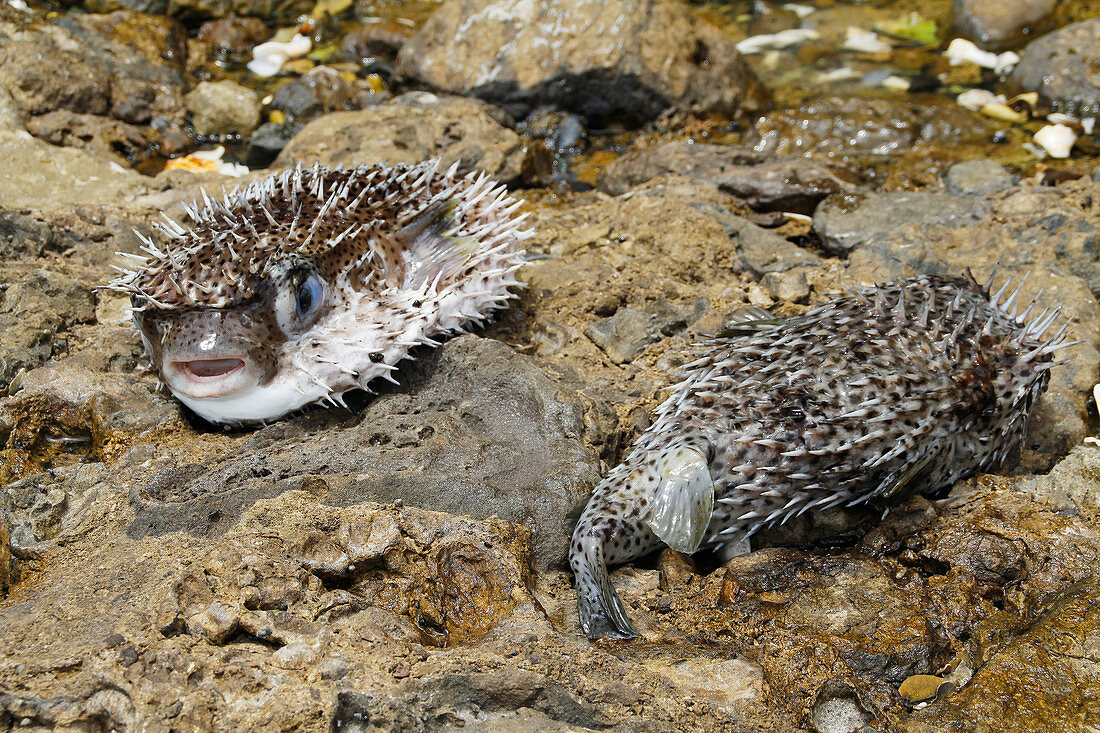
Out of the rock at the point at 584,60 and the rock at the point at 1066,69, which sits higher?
the rock at the point at 584,60

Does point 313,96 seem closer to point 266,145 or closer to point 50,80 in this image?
point 266,145

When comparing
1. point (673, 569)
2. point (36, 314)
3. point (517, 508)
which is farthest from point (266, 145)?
point (673, 569)

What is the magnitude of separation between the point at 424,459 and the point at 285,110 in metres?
6.87

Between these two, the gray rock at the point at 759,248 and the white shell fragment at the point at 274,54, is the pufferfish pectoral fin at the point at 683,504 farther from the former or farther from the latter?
the white shell fragment at the point at 274,54

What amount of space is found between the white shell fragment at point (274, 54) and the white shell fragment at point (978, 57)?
8357 mm

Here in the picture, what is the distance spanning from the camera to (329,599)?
2635 millimetres

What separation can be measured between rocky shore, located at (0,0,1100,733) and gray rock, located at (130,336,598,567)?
0.04 ft

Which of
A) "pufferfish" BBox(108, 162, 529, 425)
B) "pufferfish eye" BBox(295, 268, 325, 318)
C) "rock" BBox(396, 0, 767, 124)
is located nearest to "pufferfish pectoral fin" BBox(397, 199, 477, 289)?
"pufferfish" BBox(108, 162, 529, 425)

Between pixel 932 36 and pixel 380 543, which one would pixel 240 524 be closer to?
pixel 380 543

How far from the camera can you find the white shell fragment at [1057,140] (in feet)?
26.1

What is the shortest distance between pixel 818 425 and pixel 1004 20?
Answer: 9.62 m

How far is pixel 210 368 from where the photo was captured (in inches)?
132

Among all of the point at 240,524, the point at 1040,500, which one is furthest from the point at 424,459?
the point at 1040,500

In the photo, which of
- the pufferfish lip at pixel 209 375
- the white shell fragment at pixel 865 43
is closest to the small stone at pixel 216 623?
the pufferfish lip at pixel 209 375
